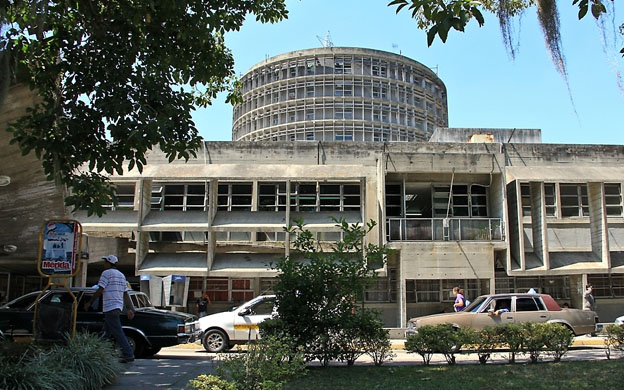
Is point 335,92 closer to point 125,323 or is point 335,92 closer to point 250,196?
point 250,196

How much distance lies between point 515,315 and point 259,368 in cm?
1152

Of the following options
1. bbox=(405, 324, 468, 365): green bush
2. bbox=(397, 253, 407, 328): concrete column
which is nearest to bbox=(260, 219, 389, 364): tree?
bbox=(405, 324, 468, 365): green bush

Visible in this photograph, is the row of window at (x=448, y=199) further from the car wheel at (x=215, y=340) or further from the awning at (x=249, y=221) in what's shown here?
the car wheel at (x=215, y=340)

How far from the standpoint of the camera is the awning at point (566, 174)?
24016 millimetres

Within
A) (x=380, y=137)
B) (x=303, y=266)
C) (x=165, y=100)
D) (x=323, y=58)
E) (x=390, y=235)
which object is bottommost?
(x=303, y=266)

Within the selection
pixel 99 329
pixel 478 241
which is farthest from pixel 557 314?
pixel 99 329

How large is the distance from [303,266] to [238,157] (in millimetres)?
18156

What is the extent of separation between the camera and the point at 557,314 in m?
15.5

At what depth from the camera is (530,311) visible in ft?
51.6

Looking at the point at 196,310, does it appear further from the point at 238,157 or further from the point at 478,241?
the point at 478,241

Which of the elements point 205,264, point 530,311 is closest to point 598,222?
point 530,311

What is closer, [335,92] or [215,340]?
[215,340]

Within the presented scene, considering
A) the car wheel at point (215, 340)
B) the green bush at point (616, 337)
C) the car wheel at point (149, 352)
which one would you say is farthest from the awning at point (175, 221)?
the green bush at point (616, 337)

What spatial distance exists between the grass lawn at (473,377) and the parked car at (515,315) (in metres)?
5.70
